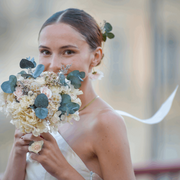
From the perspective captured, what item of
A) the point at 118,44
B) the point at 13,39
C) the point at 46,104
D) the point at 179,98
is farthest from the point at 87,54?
the point at 179,98

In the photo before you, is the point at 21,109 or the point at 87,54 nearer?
the point at 21,109

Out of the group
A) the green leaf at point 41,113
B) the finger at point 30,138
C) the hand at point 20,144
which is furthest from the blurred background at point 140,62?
the green leaf at point 41,113

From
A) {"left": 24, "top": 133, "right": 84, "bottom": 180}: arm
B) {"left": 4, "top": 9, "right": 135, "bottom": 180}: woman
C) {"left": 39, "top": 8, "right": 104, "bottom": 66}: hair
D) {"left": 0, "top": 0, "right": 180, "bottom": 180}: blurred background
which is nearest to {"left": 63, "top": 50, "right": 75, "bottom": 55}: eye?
{"left": 4, "top": 9, "right": 135, "bottom": 180}: woman

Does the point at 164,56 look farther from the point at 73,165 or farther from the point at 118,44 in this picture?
the point at 73,165

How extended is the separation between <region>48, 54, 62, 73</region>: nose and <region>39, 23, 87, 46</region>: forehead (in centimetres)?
8

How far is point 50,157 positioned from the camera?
103cm

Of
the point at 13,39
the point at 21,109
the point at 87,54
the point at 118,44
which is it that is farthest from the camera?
the point at 118,44

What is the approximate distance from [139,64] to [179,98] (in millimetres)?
1366

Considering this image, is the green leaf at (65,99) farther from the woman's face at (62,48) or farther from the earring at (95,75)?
the earring at (95,75)

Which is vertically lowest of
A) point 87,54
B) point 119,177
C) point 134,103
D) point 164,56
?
point 119,177

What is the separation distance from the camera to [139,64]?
539cm

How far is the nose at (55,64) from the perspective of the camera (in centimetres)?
117

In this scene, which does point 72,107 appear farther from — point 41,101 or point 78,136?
point 78,136

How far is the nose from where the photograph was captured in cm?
117
